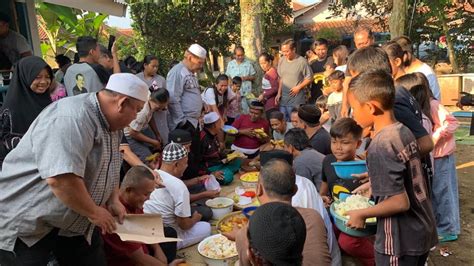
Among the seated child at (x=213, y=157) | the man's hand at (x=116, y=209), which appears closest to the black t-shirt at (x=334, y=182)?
the man's hand at (x=116, y=209)

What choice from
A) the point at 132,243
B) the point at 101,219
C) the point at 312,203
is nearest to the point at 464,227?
the point at 312,203

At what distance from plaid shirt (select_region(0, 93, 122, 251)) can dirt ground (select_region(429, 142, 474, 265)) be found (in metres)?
3.09

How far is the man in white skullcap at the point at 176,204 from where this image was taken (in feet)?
11.2

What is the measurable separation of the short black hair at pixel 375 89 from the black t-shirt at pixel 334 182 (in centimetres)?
102

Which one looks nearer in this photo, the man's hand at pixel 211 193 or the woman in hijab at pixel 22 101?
the woman in hijab at pixel 22 101

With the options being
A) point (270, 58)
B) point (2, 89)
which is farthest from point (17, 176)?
point (270, 58)

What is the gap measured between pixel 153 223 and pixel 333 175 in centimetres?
165

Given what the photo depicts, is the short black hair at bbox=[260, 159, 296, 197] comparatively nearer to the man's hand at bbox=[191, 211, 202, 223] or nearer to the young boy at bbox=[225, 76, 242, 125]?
the man's hand at bbox=[191, 211, 202, 223]

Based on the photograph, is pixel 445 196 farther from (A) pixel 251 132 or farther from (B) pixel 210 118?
(B) pixel 210 118

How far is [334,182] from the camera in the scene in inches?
134

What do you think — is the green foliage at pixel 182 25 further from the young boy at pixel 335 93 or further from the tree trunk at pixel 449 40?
the young boy at pixel 335 93

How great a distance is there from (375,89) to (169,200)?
2043 millimetres

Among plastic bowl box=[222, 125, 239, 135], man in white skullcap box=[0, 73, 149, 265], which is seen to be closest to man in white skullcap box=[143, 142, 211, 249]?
man in white skullcap box=[0, 73, 149, 265]

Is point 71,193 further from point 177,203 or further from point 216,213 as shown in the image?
point 216,213
